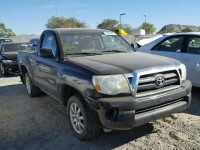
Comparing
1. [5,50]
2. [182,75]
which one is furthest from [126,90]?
[5,50]

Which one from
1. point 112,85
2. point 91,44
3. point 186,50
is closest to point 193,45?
point 186,50

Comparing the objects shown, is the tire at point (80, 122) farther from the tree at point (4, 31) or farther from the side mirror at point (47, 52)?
the tree at point (4, 31)

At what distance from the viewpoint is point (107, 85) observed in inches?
119

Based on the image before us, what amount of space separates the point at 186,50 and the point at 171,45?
51cm

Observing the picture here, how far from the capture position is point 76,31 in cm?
449

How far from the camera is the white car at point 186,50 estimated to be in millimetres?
5272

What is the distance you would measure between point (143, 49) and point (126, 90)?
376 cm

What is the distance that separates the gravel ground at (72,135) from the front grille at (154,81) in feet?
2.77

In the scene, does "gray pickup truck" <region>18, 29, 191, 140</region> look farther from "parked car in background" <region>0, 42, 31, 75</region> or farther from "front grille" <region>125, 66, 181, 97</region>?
"parked car in background" <region>0, 42, 31, 75</region>

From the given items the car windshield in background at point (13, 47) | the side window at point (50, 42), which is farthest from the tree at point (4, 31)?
the side window at point (50, 42)

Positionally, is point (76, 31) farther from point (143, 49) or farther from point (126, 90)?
point (143, 49)

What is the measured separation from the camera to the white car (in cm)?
527

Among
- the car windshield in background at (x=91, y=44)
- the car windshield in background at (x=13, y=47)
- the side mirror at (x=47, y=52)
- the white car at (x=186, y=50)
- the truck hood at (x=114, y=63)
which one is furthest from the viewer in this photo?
the car windshield in background at (x=13, y=47)

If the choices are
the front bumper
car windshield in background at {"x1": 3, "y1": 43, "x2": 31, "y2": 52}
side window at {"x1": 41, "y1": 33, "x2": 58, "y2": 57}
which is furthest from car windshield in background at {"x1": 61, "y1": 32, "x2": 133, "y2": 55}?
car windshield in background at {"x1": 3, "y1": 43, "x2": 31, "y2": 52}
